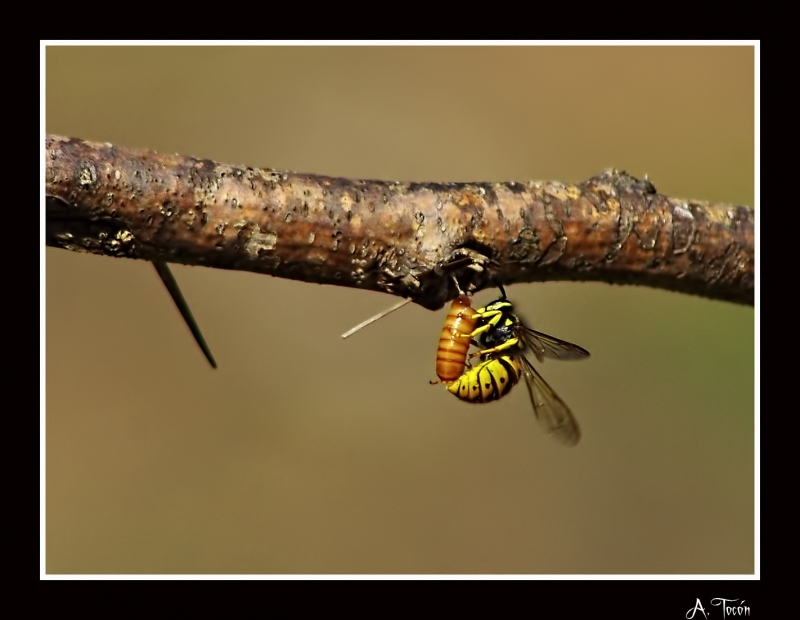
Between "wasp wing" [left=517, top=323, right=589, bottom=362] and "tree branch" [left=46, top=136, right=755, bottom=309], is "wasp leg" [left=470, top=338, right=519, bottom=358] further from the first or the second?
"tree branch" [left=46, top=136, right=755, bottom=309]

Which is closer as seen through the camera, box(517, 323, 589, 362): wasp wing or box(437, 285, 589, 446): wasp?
box(437, 285, 589, 446): wasp

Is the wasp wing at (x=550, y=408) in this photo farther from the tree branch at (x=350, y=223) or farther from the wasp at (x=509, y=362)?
the tree branch at (x=350, y=223)

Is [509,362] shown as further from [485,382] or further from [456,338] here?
[456,338]

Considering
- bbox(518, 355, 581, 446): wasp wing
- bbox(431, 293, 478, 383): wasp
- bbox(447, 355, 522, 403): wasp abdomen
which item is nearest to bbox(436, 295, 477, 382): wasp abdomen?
bbox(431, 293, 478, 383): wasp

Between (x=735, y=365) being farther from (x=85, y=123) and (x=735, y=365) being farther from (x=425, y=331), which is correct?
(x=85, y=123)

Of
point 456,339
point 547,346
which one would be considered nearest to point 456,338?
point 456,339

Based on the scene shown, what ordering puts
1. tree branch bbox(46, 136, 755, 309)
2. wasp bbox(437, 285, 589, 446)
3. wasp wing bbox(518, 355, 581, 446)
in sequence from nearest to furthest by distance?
tree branch bbox(46, 136, 755, 309) < wasp bbox(437, 285, 589, 446) < wasp wing bbox(518, 355, 581, 446)
